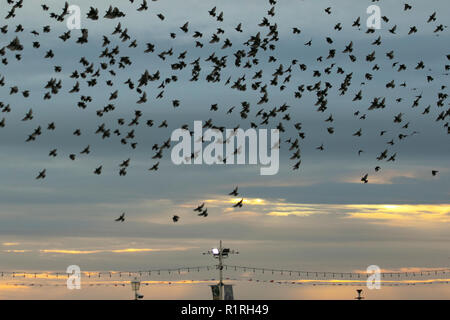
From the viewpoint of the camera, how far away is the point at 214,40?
85.2 metres
